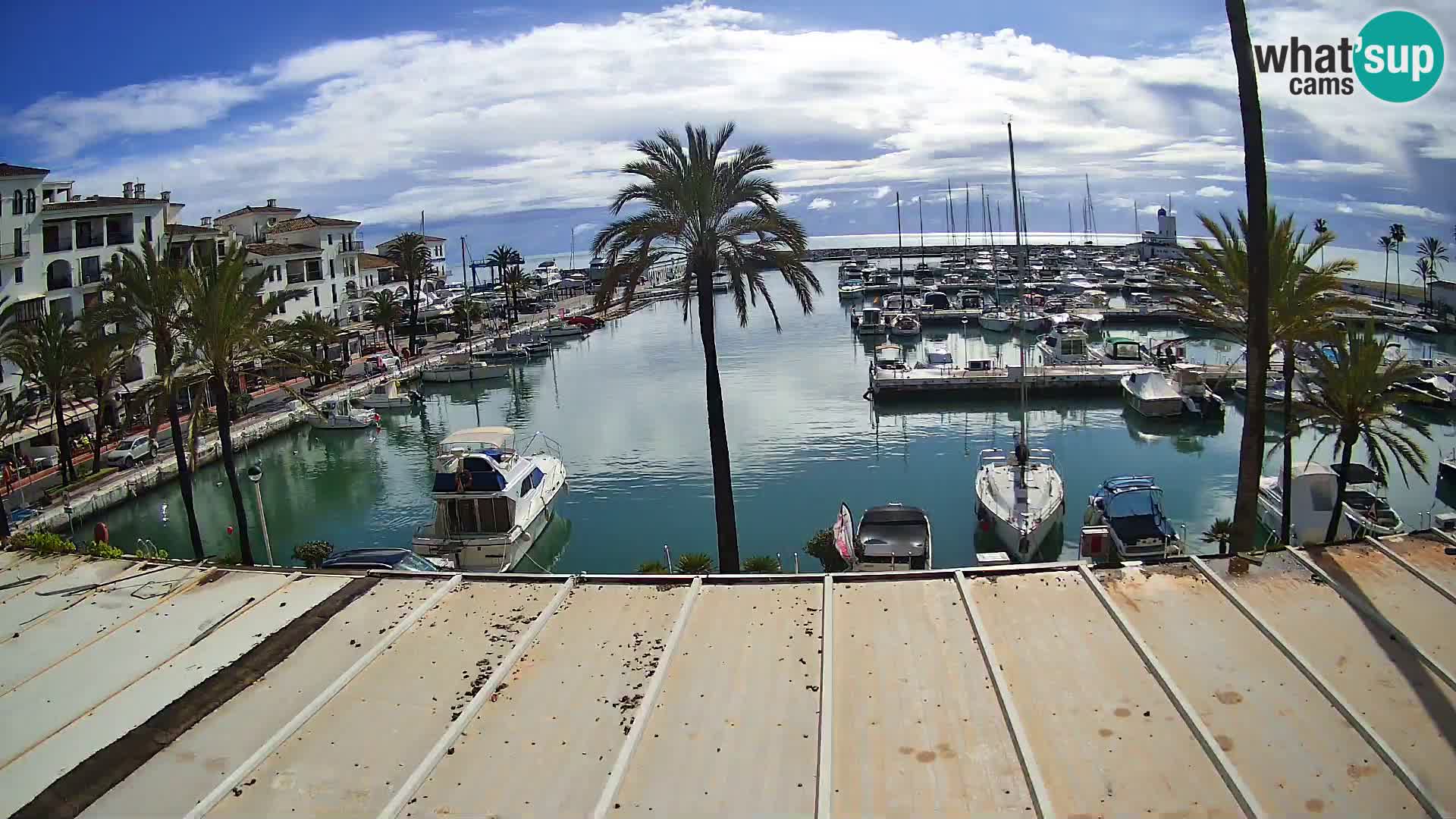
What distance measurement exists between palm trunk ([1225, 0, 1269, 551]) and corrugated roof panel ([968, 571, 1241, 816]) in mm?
5491

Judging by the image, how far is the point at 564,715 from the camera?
10.4m

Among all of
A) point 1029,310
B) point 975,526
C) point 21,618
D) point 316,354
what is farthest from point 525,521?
point 1029,310

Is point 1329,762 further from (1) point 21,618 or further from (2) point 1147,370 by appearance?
(2) point 1147,370

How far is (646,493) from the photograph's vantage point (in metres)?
38.0

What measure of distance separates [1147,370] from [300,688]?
50977 millimetres

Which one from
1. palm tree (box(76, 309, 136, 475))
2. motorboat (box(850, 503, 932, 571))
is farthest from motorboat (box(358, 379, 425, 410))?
motorboat (box(850, 503, 932, 571))

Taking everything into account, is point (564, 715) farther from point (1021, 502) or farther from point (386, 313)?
point (386, 313)

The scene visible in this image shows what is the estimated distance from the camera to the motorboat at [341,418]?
5353 cm

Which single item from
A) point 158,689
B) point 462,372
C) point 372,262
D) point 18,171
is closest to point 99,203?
point 18,171

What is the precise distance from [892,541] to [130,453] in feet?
112

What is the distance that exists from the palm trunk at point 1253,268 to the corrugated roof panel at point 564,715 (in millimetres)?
10097

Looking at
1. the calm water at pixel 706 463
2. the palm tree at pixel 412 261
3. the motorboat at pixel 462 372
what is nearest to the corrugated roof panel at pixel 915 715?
the calm water at pixel 706 463

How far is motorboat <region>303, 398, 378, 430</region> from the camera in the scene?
53531 millimetres

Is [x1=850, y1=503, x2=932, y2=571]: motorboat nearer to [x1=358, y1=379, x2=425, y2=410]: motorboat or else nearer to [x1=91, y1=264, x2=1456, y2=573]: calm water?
[x1=91, y1=264, x2=1456, y2=573]: calm water
